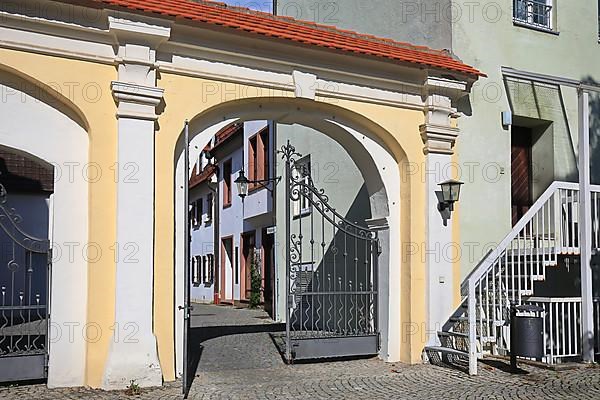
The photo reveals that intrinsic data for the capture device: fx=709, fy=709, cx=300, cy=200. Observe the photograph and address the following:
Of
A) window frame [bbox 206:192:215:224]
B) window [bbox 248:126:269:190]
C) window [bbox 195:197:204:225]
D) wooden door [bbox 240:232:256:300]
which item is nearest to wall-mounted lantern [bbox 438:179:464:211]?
window [bbox 248:126:269:190]

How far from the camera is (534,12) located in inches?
510

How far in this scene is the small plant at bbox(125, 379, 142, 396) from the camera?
805 cm

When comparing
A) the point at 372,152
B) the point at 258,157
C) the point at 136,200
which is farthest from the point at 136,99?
the point at 258,157

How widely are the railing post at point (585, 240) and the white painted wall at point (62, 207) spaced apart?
7.10m

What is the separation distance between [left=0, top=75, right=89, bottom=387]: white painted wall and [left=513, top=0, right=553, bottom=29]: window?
819 centimetres

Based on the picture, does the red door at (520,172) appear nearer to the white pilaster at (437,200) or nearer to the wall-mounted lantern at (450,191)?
the white pilaster at (437,200)

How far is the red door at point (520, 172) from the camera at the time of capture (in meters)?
12.6

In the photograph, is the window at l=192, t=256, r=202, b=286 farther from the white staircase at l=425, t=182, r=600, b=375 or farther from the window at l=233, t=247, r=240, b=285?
the white staircase at l=425, t=182, r=600, b=375

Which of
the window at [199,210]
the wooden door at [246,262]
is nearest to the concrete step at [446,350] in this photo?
the wooden door at [246,262]

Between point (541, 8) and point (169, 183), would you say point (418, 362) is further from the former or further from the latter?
point (541, 8)

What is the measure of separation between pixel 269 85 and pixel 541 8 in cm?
619

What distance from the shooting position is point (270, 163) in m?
19.1

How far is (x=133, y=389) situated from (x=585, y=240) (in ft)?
22.4

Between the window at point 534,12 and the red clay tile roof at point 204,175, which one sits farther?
the red clay tile roof at point 204,175
